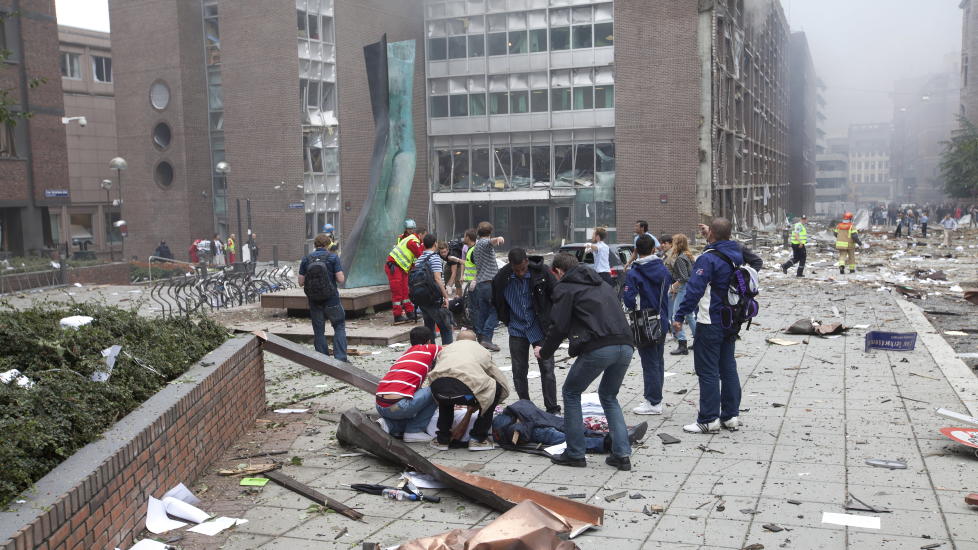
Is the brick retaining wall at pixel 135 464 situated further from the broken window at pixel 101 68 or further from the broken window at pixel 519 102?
the broken window at pixel 101 68

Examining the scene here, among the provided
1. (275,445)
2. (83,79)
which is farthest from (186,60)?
(275,445)

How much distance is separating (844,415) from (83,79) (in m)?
59.1

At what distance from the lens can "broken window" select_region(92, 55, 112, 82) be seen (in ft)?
188

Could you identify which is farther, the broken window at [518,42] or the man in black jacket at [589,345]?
the broken window at [518,42]

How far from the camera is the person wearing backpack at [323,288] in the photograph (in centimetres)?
1055

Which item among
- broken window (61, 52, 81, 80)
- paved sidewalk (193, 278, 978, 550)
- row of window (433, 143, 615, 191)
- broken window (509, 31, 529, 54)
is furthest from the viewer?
broken window (61, 52, 81, 80)

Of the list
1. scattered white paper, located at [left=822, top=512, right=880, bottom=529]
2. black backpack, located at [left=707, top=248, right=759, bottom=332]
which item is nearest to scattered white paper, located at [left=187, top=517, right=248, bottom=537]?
scattered white paper, located at [left=822, top=512, right=880, bottom=529]

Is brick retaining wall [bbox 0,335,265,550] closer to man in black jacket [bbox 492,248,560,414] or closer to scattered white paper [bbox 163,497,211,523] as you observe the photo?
scattered white paper [bbox 163,497,211,523]

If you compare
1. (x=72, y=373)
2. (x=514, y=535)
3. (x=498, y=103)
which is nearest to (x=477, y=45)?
(x=498, y=103)

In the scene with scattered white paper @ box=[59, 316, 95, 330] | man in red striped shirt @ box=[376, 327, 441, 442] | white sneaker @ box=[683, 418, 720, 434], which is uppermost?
scattered white paper @ box=[59, 316, 95, 330]

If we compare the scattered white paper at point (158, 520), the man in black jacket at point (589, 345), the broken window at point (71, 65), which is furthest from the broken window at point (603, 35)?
the scattered white paper at point (158, 520)

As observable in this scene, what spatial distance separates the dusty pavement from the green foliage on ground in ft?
168

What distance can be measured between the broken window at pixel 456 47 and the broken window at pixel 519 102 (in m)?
3.39

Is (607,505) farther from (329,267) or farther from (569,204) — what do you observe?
(569,204)
